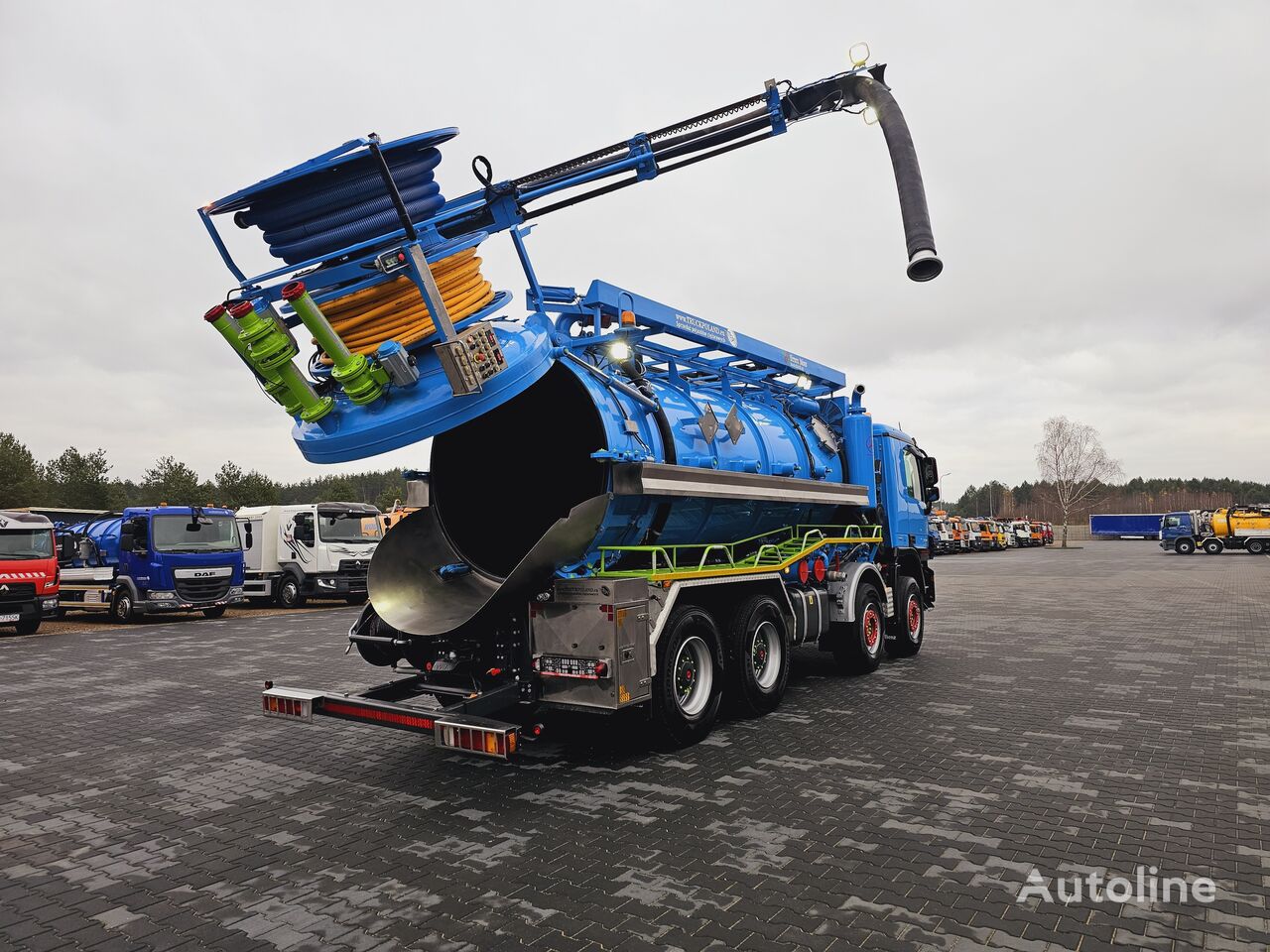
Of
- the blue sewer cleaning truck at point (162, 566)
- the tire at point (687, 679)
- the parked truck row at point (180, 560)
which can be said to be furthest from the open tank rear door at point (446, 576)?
the blue sewer cleaning truck at point (162, 566)

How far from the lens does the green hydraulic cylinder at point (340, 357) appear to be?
201 inches

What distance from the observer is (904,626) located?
37.9 ft

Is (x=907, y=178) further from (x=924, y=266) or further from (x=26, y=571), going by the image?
(x=26, y=571)

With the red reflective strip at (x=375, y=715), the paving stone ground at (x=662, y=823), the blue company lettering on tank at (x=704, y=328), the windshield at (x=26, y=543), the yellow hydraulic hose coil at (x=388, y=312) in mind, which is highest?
the blue company lettering on tank at (x=704, y=328)

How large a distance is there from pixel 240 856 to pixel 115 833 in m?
1.09

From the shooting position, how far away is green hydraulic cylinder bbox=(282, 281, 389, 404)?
5.10 metres

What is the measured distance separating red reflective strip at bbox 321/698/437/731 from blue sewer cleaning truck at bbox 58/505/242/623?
1488cm

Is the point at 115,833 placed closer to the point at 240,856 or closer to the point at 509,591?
the point at 240,856

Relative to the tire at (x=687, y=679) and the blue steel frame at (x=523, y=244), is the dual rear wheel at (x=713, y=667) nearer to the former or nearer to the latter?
the tire at (x=687, y=679)

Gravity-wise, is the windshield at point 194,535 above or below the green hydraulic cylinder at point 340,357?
below

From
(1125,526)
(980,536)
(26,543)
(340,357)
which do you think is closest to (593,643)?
(340,357)

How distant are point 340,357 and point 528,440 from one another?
2084 mm

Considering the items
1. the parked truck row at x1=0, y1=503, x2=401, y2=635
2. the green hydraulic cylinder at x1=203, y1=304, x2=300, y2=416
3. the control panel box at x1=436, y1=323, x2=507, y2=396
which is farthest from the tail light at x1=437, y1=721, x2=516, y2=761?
the parked truck row at x1=0, y1=503, x2=401, y2=635

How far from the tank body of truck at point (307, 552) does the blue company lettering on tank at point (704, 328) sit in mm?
16190
